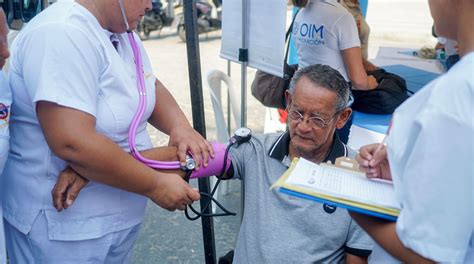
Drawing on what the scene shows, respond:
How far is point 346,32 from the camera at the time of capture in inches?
103

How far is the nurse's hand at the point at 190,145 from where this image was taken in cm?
149

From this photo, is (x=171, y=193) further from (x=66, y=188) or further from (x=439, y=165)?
(x=439, y=165)

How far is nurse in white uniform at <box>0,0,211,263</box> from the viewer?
112cm

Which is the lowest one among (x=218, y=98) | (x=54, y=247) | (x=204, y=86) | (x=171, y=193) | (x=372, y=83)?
(x=204, y=86)

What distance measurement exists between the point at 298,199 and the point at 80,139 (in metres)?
0.72

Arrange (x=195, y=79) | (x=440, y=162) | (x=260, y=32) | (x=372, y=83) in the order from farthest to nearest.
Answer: (x=372, y=83), (x=260, y=32), (x=195, y=79), (x=440, y=162)

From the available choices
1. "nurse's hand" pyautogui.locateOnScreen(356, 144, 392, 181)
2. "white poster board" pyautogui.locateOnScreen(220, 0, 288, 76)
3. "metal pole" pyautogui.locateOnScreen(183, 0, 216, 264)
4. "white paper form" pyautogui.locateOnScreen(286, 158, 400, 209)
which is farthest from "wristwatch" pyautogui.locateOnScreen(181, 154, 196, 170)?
"white poster board" pyautogui.locateOnScreen(220, 0, 288, 76)

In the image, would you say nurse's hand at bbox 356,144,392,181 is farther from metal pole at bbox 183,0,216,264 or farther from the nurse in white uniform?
metal pole at bbox 183,0,216,264

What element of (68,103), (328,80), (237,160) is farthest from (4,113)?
(328,80)

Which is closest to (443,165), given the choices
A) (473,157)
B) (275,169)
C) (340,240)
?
(473,157)

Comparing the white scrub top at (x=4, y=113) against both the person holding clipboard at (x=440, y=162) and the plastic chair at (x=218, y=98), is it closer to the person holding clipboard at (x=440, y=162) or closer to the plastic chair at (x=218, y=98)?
the person holding clipboard at (x=440, y=162)

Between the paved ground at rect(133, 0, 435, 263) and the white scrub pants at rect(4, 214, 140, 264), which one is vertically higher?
the white scrub pants at rect(4, 214, 140, 264)

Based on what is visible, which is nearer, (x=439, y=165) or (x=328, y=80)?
(x=439, y=165)

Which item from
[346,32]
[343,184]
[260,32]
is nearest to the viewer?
[343,184]
